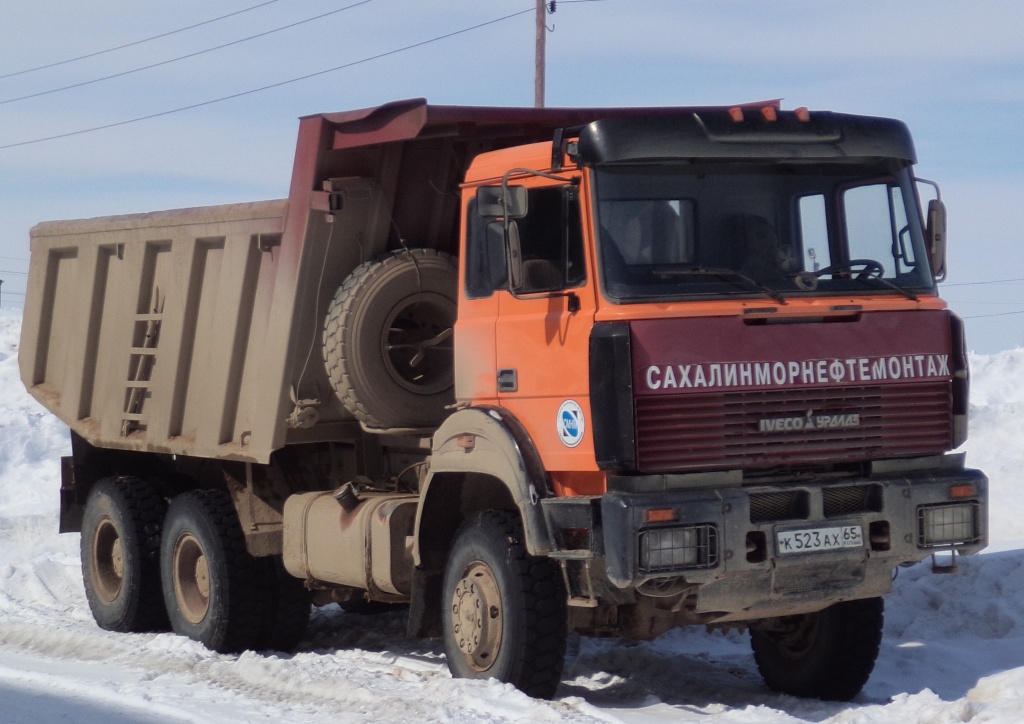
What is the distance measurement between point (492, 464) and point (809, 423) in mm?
1545

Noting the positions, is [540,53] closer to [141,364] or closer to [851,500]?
[141,364]

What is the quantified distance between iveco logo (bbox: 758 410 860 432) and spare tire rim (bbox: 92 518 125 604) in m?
6.01

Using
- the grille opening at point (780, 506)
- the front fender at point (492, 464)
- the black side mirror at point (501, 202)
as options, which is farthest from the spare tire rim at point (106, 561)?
the grille opening at point (780, 506)

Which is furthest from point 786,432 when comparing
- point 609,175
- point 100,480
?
point 100,480

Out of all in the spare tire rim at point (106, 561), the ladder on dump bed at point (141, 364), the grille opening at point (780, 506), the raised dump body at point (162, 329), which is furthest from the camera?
the spare tire rim at point (106, 561)

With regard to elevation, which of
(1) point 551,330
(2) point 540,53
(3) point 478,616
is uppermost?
(2) point 540,53

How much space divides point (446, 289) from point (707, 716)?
2946mm

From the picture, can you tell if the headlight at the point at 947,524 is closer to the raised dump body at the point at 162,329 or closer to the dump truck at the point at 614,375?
the dump truck at the point at 614,375

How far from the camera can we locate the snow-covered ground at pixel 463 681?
7.14 m

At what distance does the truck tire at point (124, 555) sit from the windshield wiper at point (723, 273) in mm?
5444

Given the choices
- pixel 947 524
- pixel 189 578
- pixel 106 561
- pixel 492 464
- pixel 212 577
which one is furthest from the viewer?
pixel 106 561

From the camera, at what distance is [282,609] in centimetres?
997

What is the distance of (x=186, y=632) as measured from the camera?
10203 millimetres

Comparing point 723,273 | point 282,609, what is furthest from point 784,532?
point 282,609
